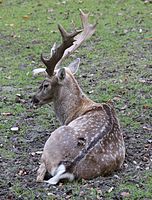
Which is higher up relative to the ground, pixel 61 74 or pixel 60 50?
pixel 60 50

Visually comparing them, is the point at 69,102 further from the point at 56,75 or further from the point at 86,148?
the point at 86,148

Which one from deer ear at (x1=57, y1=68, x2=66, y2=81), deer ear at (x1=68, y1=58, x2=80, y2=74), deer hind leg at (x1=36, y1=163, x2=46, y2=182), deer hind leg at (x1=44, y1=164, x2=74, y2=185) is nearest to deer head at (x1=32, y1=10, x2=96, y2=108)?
deer ear at (x1=57, y1=68, x2=66, y2=81)

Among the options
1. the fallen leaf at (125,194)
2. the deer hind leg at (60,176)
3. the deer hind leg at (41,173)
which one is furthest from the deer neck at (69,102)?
the fallen leaf at (125,194)

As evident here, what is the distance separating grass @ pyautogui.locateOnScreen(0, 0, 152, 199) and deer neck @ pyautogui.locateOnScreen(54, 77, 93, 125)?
1.38ft

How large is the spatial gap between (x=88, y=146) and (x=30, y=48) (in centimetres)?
602

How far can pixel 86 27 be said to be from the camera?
26.1 feet

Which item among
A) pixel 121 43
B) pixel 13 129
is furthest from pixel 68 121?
pixel 121 43

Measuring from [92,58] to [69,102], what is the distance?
11.6ft

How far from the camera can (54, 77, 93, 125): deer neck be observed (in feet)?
22.6

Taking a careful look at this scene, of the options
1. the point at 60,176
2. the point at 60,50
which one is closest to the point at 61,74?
the point at 60,50

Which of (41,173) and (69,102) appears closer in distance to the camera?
(41,173)

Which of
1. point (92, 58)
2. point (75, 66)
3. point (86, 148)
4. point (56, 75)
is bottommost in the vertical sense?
point (92, 58)

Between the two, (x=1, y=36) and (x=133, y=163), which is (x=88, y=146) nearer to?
(x=133, y=163)

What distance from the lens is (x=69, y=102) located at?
23.0 feet
